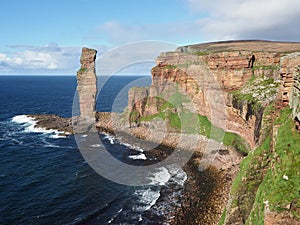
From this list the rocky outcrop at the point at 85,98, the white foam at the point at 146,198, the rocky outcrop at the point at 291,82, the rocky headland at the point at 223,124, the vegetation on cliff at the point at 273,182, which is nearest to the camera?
the vegetation on cliff at the point at 273,182

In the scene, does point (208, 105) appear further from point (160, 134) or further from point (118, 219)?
point (118, 219)

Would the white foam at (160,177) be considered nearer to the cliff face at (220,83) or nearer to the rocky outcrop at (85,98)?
the cliff face at (220,83)

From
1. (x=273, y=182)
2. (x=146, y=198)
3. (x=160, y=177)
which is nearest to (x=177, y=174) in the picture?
(x=160, y=177)

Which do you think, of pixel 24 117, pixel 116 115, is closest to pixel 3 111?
pixel 24 117

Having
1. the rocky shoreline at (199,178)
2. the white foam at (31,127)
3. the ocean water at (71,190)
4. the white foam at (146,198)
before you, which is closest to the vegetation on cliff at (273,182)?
the rocky shoreline at (199,178)

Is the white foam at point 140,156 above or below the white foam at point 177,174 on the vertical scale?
above

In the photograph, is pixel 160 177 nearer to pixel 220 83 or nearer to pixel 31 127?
pixel 220 83

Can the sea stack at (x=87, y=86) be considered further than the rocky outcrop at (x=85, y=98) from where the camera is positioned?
Yes
